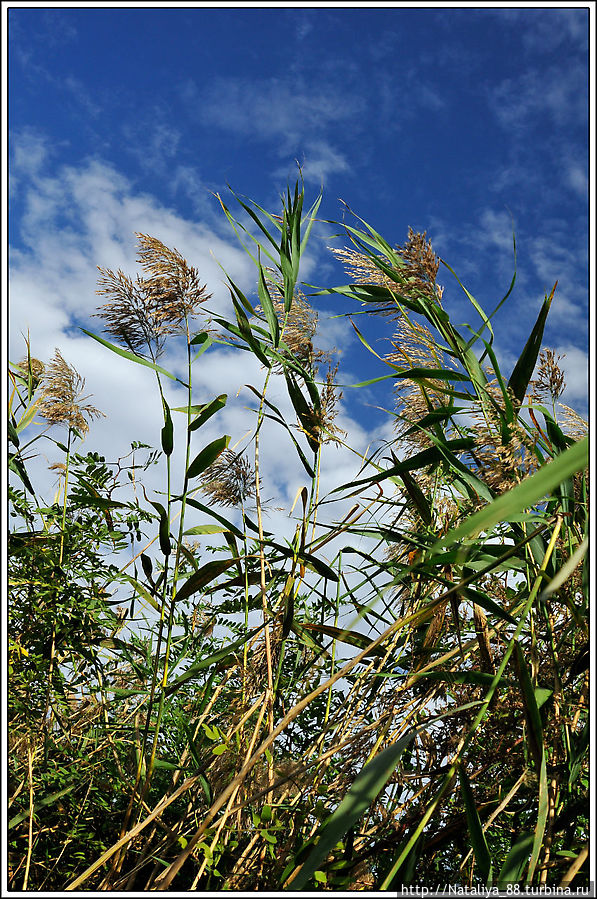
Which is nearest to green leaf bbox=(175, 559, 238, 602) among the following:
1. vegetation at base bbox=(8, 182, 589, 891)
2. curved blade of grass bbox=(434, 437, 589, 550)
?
vegetation at base bbox=(8, 182, 589, 891)

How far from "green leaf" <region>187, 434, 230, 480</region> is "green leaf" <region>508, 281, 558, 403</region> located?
602 mm

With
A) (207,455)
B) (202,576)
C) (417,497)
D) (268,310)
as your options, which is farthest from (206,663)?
(268,310)

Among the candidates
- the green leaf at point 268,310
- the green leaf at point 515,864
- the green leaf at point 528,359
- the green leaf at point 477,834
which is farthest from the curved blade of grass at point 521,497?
the green leaf at point 268,310

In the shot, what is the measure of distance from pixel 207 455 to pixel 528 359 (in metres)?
0.68

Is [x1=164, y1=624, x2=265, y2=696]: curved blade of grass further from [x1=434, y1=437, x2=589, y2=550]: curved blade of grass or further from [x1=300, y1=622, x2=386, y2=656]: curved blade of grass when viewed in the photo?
[x1=434, y1=437, x2=589, y2=550]: curved blade of grass

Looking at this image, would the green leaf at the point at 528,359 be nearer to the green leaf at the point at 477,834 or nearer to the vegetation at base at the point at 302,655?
the vegetation at base at the point at 302,655

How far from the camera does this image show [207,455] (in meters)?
1.27

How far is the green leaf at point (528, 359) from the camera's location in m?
1.20

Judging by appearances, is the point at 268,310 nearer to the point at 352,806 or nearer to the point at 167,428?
the point at 167,428

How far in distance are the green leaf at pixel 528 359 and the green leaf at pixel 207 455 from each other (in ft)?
1.98

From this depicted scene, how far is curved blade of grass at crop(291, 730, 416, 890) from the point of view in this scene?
774mm

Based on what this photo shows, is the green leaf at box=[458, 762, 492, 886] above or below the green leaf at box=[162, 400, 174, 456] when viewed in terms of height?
below

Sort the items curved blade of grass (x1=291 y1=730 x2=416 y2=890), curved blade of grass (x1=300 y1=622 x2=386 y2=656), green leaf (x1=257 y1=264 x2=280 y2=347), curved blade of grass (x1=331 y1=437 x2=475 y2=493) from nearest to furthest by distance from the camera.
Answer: curved blade of grass (x1=291 y1=730 x2=416 y2=890), curved blade of grass (x1=331 y1=437 x2=475 y2=493), curved blade of grass (x1=300 y1=622 x2=386 y2=656), green leaf (x1=257 y1=264 x2=280 y2=347)

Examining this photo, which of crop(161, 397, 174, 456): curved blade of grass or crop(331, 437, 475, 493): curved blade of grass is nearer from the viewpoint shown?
crop(331, 437, 475, 493): curved blade of grass
